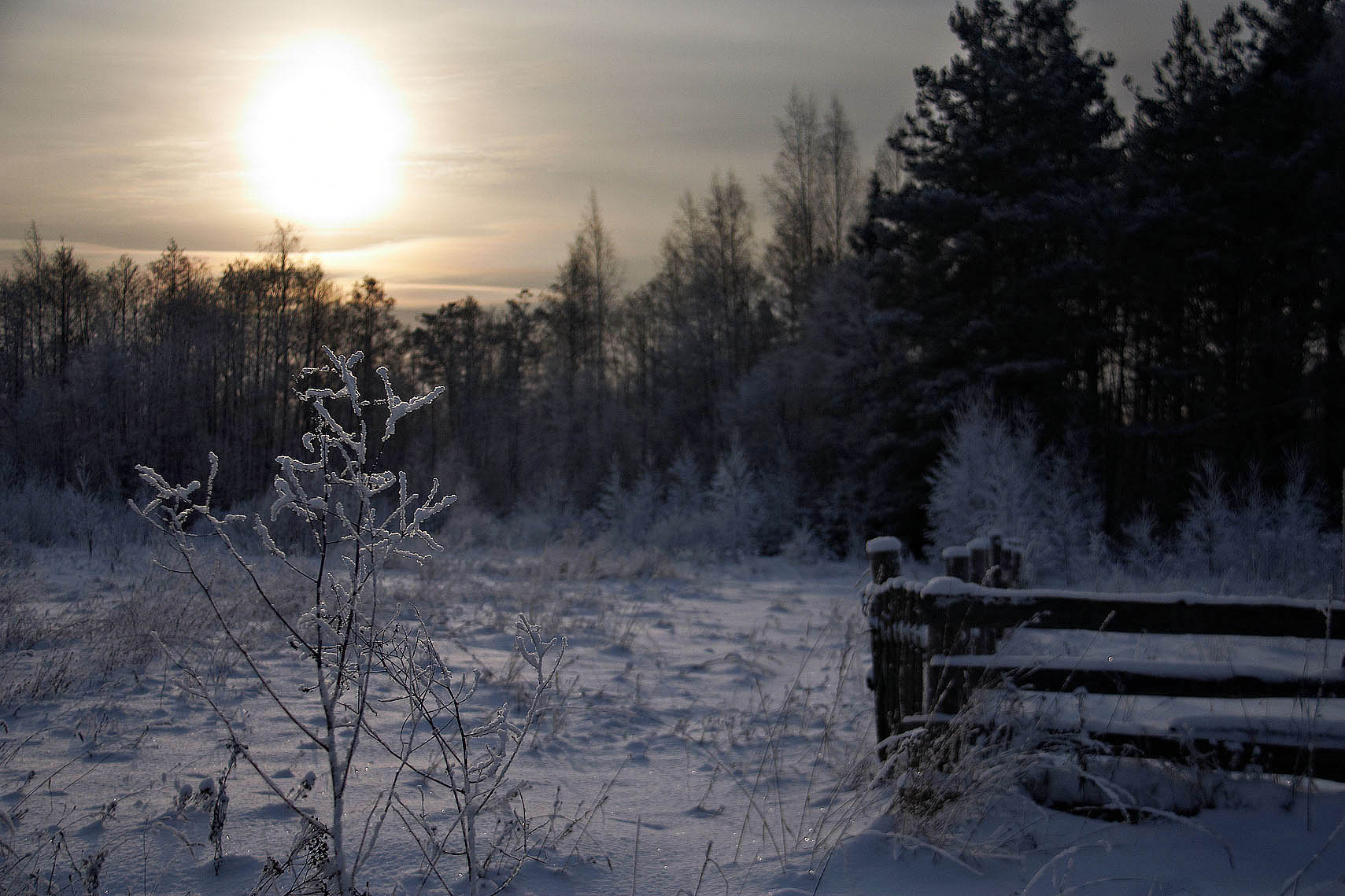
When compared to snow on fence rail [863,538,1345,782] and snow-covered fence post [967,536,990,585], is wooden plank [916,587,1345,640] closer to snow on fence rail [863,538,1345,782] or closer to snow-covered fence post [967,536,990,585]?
snow on fence rail [863,538,1345,782]

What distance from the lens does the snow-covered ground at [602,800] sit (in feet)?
10.6

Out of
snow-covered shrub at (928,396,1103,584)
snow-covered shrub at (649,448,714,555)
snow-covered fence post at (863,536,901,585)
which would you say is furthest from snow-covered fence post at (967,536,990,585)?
snow-covered shrub at (649,448,714,555)

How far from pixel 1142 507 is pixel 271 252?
2080 centimetres

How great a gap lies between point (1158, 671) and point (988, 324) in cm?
2006

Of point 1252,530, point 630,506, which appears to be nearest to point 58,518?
point 630,506

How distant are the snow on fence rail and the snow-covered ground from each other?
203mm

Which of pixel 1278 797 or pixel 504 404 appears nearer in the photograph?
pixel 1278 797

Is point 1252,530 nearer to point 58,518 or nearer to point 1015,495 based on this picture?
point 1015,495

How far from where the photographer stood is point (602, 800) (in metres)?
3.76

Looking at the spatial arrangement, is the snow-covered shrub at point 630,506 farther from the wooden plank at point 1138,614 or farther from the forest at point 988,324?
the wooden plank at point 1138,614

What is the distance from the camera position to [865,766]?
4.21 meters

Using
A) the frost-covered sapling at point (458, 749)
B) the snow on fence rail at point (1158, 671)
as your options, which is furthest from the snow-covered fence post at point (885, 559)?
the frost-covered sapling at point (458, 749)

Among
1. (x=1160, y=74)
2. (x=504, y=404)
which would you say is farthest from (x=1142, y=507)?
(x=504, y=404)

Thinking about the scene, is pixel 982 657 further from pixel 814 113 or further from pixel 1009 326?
pixel 814 113
